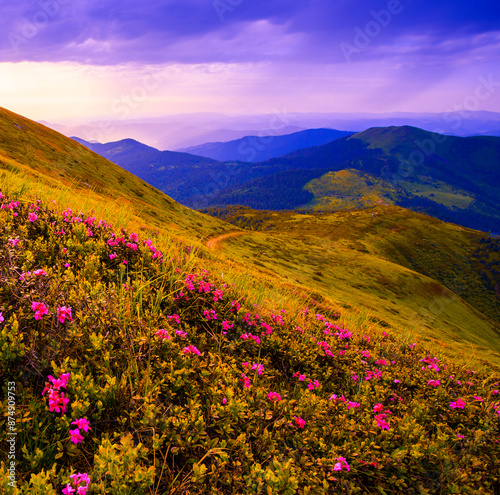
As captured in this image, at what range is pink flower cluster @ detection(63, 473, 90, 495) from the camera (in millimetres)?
2377

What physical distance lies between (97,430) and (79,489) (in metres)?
0.83

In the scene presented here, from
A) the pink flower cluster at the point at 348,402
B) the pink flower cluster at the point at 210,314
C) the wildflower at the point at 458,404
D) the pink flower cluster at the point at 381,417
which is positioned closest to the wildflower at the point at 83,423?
the pink flower cluster at the point at 210,314

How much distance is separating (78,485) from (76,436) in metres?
0.48

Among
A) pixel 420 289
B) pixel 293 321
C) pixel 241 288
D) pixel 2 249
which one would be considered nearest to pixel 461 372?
pixel 293 321

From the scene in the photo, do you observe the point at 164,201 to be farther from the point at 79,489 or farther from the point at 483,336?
the point at 483,336

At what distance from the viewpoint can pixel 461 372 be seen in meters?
7.09

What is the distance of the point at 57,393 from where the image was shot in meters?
2.98

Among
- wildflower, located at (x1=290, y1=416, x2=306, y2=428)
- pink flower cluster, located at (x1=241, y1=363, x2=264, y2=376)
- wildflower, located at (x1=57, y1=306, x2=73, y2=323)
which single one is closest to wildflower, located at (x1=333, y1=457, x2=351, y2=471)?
wildflower, located at (x1=290, y1=416, x2=306, y2=428)

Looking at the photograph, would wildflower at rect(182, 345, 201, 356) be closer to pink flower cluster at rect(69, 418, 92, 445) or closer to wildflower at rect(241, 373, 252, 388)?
wildflower at rect(241, 373, 252, 388)

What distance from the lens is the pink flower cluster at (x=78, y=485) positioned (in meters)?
2.38

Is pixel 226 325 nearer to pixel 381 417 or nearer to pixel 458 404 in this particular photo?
pixel 381 417

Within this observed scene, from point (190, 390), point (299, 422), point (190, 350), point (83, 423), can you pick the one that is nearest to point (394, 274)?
point (299, 422)

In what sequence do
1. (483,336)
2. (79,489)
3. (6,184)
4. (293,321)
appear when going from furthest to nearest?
(483,336) < (6,184) < (293,321) < (79,489)

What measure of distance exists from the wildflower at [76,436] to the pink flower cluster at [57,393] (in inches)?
9.5
